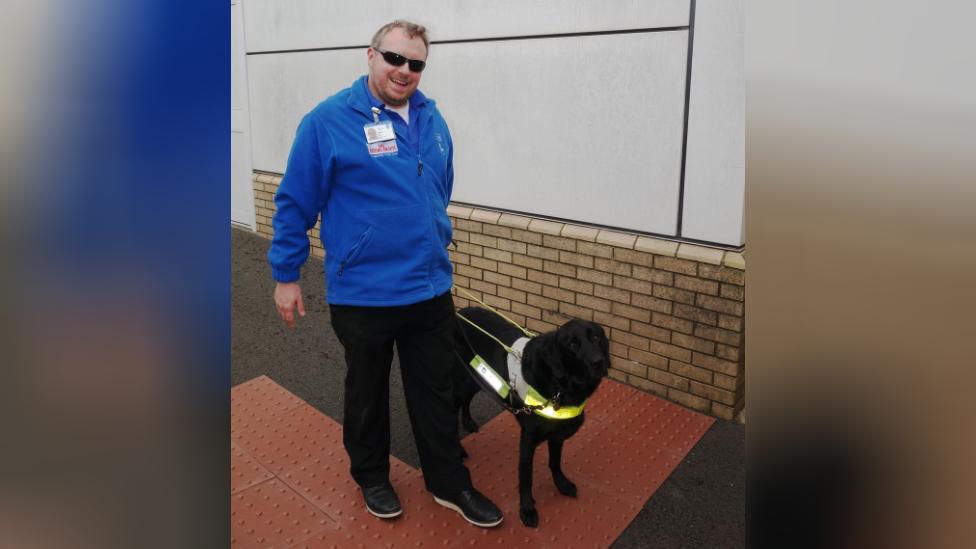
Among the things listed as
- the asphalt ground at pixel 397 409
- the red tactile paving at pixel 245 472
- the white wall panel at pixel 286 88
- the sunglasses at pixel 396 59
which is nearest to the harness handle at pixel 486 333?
the asphalt ground at pixel 397 409

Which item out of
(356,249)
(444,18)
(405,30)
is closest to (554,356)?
(356,249)

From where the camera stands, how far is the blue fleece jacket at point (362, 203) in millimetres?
2896

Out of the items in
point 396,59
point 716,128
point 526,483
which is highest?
point 396,59

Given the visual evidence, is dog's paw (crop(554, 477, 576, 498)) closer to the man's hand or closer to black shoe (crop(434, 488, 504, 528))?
black shoe (crop(434, 488, 504, 528))

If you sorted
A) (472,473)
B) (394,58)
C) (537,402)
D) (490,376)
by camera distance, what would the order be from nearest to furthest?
(394,58) < (537,402) < (490,376) < (472,473)

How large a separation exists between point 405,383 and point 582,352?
86cm

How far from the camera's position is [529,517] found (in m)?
3.38

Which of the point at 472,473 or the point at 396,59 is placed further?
the point at 472,473

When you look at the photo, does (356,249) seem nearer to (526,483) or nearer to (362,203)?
(362,203)
